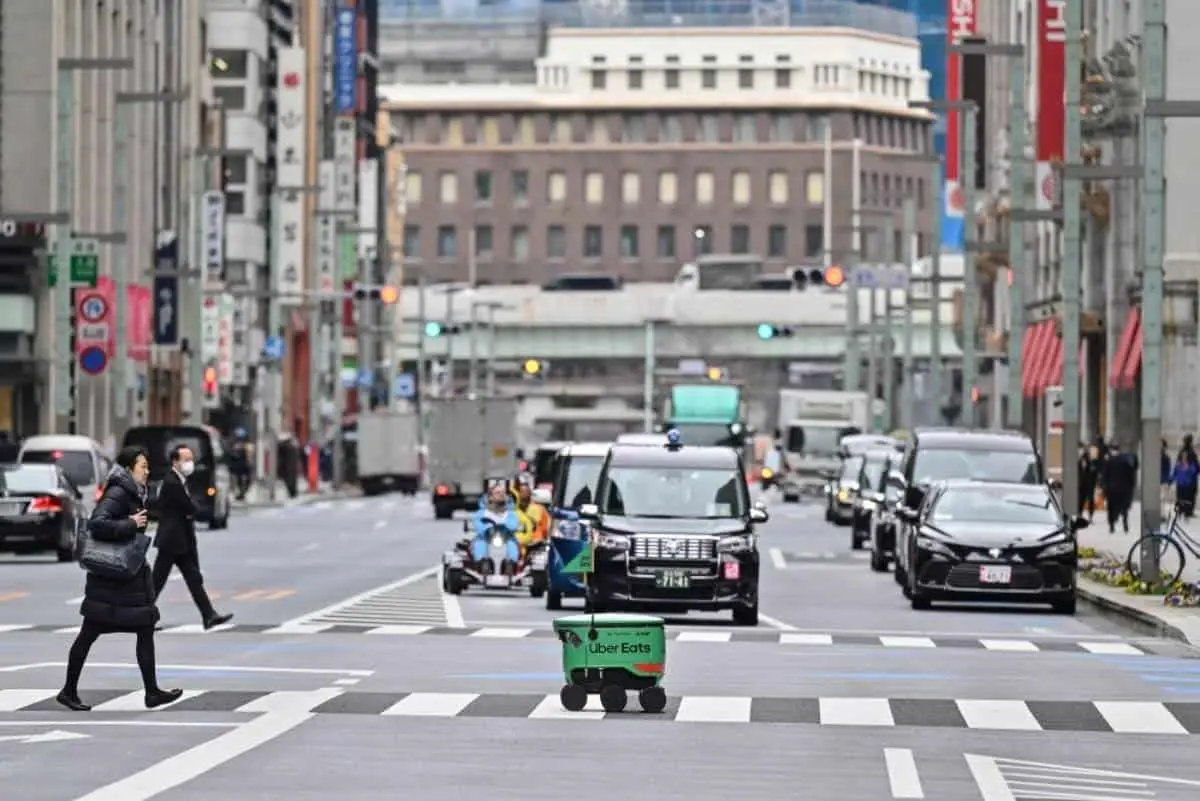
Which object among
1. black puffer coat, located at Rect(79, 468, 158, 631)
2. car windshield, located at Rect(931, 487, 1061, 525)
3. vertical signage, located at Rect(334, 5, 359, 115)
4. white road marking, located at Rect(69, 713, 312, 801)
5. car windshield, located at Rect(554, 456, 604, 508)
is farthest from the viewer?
vertical signage, located at Rect(334, 5, 359, 115)

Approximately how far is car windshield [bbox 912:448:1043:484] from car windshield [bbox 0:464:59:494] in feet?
39.9

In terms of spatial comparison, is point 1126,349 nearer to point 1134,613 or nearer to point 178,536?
point 1134,613

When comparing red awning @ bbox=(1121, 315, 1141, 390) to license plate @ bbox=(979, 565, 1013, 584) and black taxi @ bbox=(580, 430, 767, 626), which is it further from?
black taxi @ bbox=(580, 430, 767, 626)

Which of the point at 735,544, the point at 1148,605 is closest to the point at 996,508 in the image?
the point at 1148,605

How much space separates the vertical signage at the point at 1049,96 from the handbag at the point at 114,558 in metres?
65.9

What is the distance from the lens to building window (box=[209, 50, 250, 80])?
126m

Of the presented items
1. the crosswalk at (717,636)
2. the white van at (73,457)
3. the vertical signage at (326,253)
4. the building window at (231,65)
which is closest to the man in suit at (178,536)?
the crosswalk at (717,636)

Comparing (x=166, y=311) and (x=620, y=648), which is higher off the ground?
(x=166, y=311)

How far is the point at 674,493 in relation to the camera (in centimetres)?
3512

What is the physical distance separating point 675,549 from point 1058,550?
5.86 m

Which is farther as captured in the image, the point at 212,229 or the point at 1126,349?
the point at 212,229

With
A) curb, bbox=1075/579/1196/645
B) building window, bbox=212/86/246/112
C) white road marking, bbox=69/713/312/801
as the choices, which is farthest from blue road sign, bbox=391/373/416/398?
white road marking, bbox=69/713/312/801

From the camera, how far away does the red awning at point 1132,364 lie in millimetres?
76500

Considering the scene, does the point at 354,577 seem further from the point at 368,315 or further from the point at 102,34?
the point at 368,315
